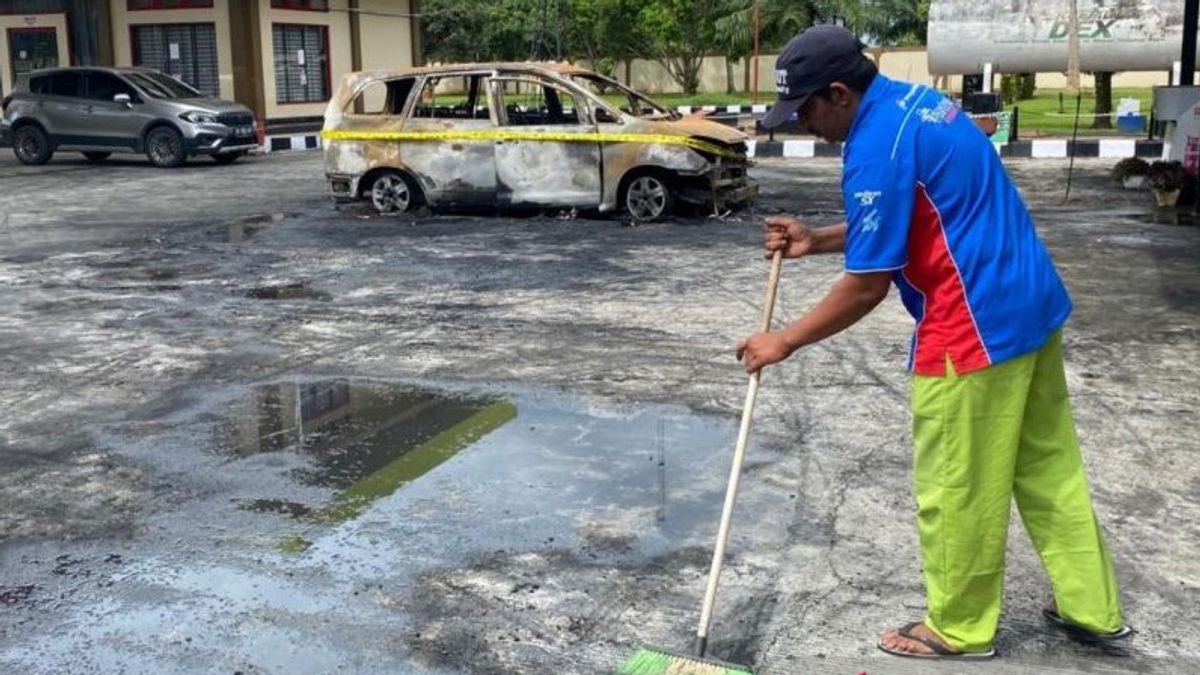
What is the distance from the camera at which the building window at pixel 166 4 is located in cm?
2777

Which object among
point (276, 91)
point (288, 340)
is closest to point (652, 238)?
point (288, 340)

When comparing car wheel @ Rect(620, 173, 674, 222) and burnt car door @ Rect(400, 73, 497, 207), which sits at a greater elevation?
burnt car door @ Rect(400, 73, 497, 207)

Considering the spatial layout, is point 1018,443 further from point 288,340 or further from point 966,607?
point 288,340

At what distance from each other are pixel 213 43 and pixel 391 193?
16277mm

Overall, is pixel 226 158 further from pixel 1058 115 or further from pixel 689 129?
pixel 1058 115

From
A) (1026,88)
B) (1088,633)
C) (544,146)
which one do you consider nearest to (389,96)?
(544,146)

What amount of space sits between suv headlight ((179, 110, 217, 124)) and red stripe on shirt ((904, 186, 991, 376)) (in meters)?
18.9

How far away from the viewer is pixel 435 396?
21.1ft

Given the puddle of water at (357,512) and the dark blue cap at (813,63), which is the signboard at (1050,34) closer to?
the puddle of water at (357,512)

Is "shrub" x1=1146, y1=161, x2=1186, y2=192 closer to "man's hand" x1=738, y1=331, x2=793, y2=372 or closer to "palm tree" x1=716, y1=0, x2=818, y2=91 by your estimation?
"man's hand" x1=738, y1=331, x2=793, y2=372

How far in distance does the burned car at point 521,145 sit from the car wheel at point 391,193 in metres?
0.01

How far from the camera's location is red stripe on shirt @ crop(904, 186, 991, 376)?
3264mm

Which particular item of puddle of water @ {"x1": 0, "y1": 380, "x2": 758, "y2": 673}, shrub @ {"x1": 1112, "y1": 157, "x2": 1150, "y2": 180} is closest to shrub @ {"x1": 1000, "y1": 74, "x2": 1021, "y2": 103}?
shrub @ {"x1": 1112, "y1": 157, "x2": 1150, "y2": 180}

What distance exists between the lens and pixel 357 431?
5.90m
